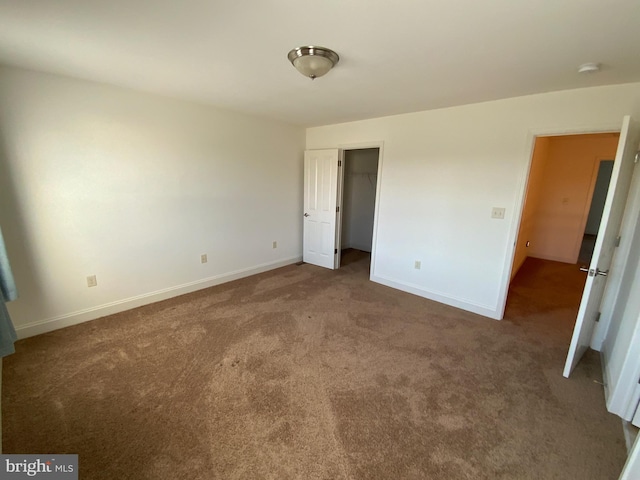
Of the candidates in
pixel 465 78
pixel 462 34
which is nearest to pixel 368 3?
pixel 462 34

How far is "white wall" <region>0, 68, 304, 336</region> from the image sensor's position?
7.59ft

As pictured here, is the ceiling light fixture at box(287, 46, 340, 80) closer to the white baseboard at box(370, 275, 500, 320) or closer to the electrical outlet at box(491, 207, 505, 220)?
the electrical outlet at box(491, 207, 505, 220)

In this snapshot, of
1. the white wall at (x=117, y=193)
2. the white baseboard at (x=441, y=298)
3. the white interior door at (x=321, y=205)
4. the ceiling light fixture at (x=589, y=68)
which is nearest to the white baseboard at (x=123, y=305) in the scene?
the white wall at (x=117, y=193)

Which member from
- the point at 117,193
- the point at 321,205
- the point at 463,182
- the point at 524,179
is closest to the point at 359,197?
the point at 321,205

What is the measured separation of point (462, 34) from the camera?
5.06 ft

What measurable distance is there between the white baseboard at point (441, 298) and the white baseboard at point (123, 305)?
200 centimetres

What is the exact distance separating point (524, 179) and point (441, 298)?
165 cm

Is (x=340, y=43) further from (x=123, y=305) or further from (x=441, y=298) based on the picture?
(x=123, y=305)

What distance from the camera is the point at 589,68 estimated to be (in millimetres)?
1880

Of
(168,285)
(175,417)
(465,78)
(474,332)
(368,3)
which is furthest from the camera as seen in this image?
(168,285)

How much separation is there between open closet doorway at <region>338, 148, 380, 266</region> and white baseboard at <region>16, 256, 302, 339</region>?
7.53 ft

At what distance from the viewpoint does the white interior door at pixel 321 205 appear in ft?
14.1

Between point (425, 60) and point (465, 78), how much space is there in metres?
0.55

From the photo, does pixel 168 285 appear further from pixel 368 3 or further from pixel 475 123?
pixel 475 123
